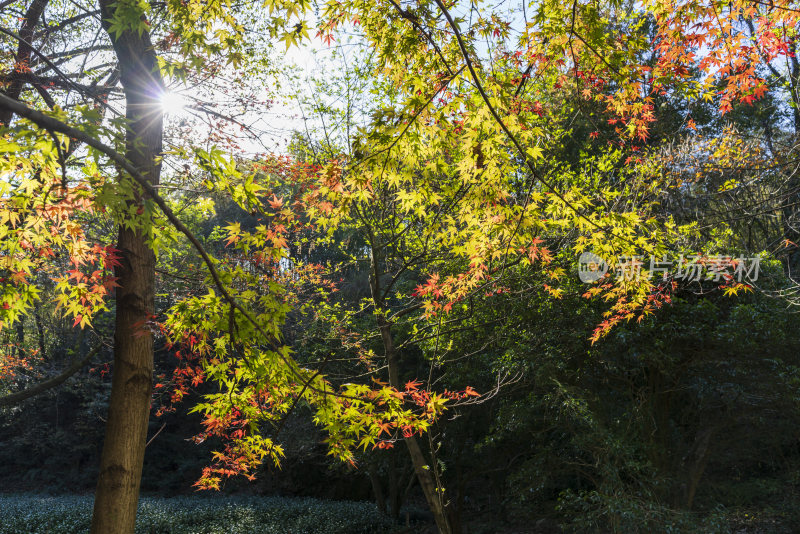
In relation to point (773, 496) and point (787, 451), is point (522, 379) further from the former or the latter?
point (787, 451)

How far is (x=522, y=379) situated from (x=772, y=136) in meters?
8.93

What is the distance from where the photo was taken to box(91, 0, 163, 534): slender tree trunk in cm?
301

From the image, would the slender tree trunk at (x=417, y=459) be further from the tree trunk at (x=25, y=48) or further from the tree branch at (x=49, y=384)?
the tree trunk at (x=25, y=48)

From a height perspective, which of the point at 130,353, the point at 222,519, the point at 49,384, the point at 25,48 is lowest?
the point at 222,519

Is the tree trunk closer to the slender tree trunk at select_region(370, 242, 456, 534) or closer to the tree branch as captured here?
the tree branch

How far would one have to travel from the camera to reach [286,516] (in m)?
10.5

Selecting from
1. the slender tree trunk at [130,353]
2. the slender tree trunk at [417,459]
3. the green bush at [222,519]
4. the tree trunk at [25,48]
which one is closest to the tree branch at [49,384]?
the slender tree trunk at [130,353]

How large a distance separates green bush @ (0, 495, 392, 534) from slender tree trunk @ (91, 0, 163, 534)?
7207 mm

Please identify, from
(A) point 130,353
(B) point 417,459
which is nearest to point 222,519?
(B) point 417,459

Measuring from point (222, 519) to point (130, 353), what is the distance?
8431 mm

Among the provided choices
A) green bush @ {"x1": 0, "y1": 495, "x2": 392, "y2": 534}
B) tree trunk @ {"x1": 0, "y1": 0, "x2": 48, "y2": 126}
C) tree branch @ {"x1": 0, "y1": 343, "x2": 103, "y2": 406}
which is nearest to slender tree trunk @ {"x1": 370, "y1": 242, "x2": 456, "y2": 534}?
tree branch @ {"x1": 0, "y1": 343, "x2": 103, "y2": 406}

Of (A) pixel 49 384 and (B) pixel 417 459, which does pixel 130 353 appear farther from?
(B) pixel 417 459

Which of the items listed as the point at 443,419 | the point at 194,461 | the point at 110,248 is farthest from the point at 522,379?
the point at 194,461

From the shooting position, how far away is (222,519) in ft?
33.3
